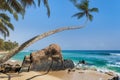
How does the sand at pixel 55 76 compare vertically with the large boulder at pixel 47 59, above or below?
below

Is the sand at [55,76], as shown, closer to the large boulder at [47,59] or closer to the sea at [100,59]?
the large boulder at [47,59]

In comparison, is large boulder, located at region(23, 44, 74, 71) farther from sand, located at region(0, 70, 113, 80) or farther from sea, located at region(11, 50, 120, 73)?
sea, located at region(11, 50, 120, 73)

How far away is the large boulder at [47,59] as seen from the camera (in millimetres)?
25281

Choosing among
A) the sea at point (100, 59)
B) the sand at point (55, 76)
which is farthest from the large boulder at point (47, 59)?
the sea at point (100, 59)

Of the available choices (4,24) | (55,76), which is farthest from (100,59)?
(55,76)

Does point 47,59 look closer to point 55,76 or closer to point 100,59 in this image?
point 55,76

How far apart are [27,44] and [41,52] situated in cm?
1472

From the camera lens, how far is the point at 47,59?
84.4 feet

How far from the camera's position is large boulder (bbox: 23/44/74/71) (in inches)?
995

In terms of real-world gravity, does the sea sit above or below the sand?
above

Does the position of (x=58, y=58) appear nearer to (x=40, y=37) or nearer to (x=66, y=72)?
(x=66, y=72)

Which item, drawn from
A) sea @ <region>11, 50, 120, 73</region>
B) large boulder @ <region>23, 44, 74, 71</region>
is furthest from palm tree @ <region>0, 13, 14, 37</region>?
sea @ <region>11, 50, 120, 73</region>

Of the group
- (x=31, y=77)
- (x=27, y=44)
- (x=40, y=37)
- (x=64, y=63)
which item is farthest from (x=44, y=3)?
(x=64, y=63)

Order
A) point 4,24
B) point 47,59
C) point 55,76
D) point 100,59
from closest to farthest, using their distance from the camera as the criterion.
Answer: point 55,76 → point 47,59 → point 4,24 → point 100,59
